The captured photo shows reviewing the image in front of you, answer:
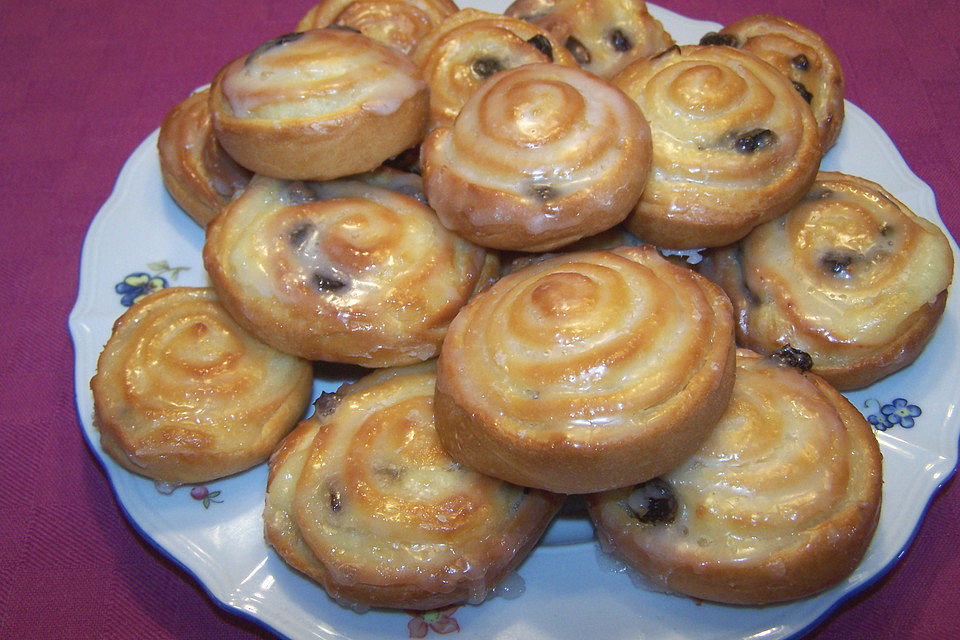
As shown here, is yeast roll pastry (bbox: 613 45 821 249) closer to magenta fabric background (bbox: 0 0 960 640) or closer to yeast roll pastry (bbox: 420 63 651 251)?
yeast roll pastry (bbox: 420 63 651 251)

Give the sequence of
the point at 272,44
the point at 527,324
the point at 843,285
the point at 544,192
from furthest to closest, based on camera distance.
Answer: the point at 272,44 < the point at 843,285 < the point at 544,192 < the point at 527,324

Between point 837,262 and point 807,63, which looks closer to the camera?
point 837,262

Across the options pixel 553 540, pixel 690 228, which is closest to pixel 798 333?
pixel 690 228

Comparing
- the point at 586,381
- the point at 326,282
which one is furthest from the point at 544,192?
the point at 326,282

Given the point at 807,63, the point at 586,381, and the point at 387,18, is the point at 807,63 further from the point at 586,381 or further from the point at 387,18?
the point at 586,381

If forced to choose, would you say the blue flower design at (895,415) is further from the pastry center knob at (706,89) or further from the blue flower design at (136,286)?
the blue flower design at (136,286)

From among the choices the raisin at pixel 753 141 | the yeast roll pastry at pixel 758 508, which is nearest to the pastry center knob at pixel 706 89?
the raisin at pixel 753 141
